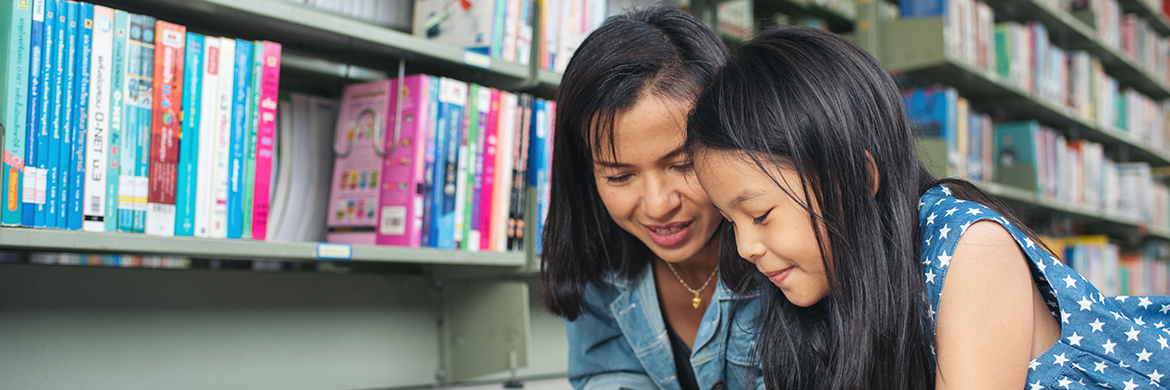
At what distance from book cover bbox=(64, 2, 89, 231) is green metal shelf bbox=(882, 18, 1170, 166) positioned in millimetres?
1946

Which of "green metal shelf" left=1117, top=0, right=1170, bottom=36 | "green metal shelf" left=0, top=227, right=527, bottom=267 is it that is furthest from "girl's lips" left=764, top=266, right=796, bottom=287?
"green metal shelf" left=1117, top=0, right=1170, bottom=36

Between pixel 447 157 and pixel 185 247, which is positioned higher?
pixel 447 157

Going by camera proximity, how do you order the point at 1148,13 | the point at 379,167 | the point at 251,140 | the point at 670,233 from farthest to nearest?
the point at 1148,13
the point at 379,167
the point at 251,140
the point at 670,233

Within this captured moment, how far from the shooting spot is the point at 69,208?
0.92 m

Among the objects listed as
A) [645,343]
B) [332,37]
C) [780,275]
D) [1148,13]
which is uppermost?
[1148,13]

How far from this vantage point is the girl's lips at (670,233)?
975 millimetres

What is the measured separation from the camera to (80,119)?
36.8 inches

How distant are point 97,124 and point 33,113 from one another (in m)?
0.07

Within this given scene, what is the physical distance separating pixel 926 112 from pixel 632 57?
1.60 metres

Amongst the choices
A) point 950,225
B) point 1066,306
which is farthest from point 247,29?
point 1066,306

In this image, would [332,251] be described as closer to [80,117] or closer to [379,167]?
[379,167]

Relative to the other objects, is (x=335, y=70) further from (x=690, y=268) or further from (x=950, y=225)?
(x=950, y=225)

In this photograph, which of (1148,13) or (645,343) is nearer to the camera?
(645,343)

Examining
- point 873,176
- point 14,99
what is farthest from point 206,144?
point 873,176
